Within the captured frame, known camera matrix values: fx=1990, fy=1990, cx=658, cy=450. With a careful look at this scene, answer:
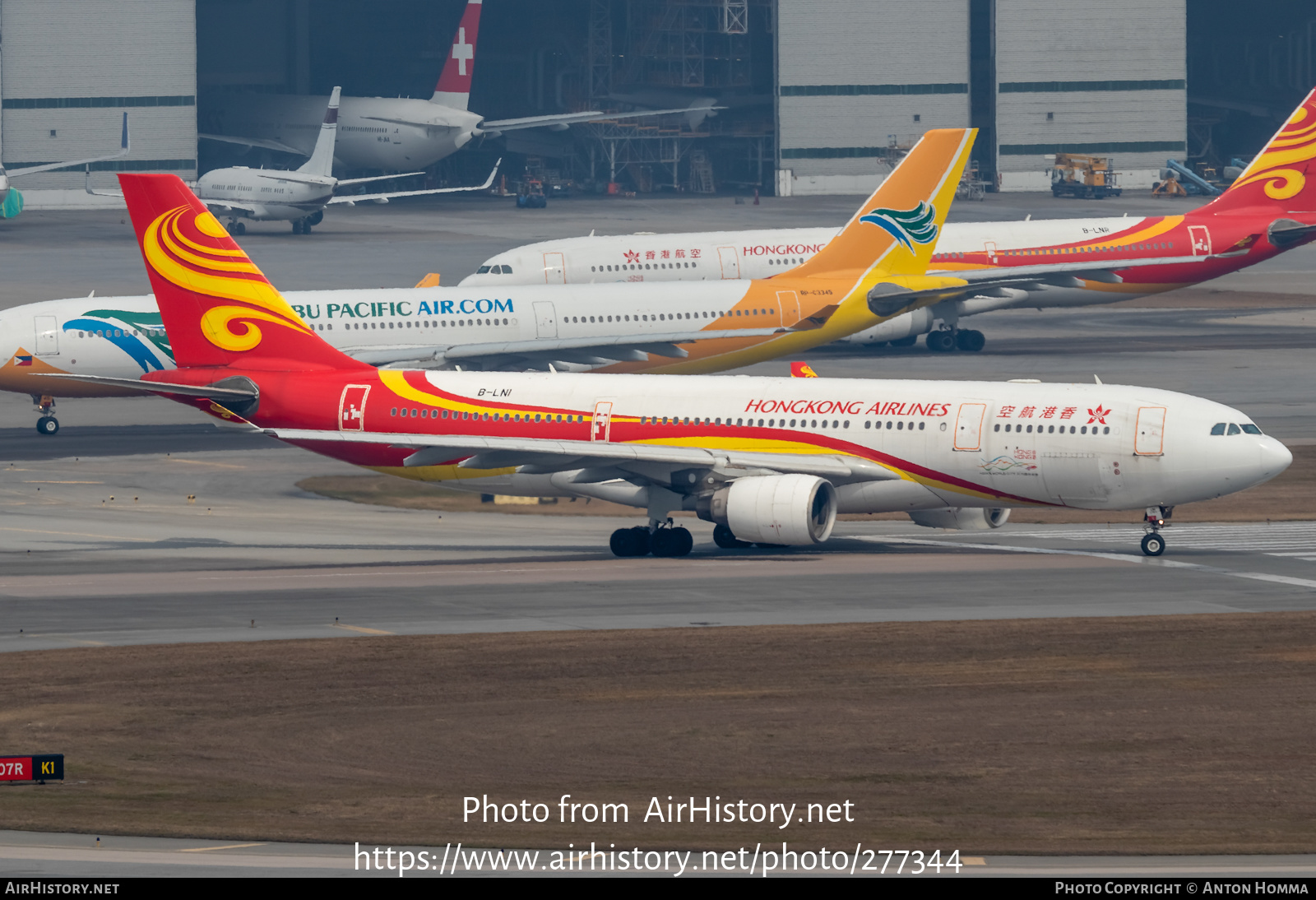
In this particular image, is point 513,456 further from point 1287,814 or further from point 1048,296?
point 1048,296

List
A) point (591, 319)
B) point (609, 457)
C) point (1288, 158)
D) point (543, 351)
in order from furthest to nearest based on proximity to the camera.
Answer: point (1288, 158) < point (591, 319) < point (543, 351) < point (609, 457)

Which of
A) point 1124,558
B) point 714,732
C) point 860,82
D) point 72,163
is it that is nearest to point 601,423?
point 1124,558

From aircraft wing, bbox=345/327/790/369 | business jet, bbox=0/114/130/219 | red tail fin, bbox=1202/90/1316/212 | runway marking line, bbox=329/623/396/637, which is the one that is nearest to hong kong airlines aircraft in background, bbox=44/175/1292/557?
runway marking line, bbox=329/623/396/637

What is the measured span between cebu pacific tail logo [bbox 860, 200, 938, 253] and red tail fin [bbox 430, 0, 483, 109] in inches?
4061

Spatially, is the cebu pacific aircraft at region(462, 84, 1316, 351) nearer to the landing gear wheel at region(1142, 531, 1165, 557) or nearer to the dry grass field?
the landing gear wheel at region(1142, 531, 1165, 557)

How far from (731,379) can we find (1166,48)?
14015 cm

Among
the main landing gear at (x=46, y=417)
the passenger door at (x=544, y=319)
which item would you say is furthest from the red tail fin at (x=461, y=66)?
the main landing gear at (x=46, y=417)

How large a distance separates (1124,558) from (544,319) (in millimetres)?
29812

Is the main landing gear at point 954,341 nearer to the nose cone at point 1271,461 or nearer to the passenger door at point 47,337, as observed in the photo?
the passenger door at point 47,337

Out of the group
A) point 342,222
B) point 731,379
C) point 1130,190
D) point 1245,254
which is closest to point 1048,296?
point 1245,254

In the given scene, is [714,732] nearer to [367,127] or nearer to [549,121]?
[367,127]

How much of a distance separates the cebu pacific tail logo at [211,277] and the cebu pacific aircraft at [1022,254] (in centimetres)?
3479

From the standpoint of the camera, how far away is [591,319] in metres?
71.0

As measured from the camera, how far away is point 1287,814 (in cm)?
2527
